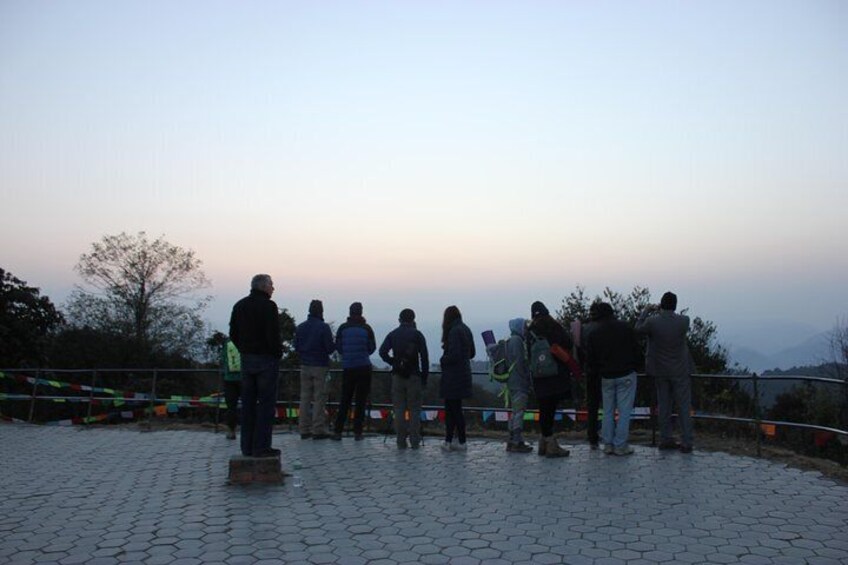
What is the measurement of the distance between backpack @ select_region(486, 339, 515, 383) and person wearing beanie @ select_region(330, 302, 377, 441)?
202cm

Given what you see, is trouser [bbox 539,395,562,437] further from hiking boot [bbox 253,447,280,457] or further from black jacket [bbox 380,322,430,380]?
hiking boot [bbox 253,447,280,457]

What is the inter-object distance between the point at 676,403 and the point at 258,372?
210 inches

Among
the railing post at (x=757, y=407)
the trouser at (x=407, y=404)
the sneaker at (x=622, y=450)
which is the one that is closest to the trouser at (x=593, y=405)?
the sneaker at (x=622, y=450)

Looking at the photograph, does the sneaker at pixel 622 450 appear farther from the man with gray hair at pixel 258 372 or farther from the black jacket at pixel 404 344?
the man with gray hair at pixel 258 372

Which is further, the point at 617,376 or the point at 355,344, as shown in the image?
the point at 355,344

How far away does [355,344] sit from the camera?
1082 cm

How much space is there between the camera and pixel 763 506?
6309mm

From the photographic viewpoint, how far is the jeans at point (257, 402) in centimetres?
758

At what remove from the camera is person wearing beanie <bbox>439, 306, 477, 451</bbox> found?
9992 millimetres

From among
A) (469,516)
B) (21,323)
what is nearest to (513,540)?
(469,516)

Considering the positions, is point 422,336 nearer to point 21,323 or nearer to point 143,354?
point 21,323

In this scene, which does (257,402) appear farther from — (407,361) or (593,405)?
(593,405)

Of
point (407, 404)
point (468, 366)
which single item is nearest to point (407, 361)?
point (407, 404)

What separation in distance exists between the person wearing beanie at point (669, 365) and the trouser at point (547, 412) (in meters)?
1.31
